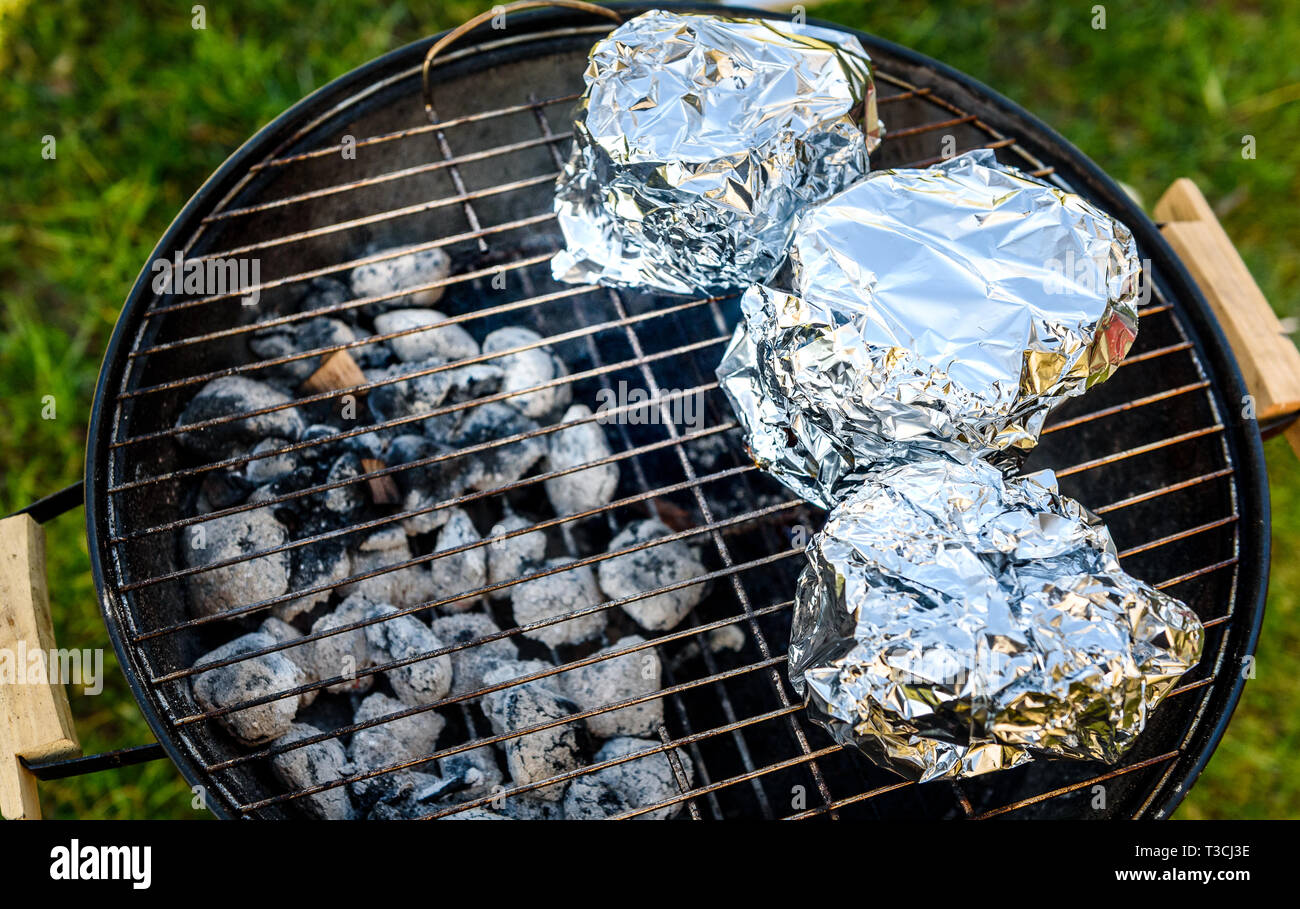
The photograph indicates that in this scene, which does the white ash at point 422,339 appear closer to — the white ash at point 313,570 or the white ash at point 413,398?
the white ash at point 413,398

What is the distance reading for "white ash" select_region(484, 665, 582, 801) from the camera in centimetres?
156

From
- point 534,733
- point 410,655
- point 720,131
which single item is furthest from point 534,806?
point 720,131

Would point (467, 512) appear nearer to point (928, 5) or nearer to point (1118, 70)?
point (928, 5)

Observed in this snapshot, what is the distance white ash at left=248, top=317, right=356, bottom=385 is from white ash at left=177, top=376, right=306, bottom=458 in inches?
3.7

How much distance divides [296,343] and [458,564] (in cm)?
62

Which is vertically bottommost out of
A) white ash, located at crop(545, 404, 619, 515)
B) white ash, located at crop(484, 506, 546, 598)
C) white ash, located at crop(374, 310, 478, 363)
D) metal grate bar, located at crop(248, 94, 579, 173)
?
white ash, located at crop(484, 506, 546, 598)

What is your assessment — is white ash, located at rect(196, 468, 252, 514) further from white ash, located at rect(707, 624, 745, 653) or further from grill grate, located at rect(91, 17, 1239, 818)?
white ash, located at rect(707, 624, 745, 653)

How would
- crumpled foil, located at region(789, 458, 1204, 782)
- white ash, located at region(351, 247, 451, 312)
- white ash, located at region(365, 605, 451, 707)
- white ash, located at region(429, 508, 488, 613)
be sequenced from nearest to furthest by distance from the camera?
crumpled foil, located at region(789, 458, 1204, 782) → white ash, located at region(365, 605, 451, 707) → white ash, located at region(429, 508, 488, 613) → white ash, located at region(351, 247, 451, 312)

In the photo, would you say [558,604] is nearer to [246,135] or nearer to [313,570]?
[313,570]

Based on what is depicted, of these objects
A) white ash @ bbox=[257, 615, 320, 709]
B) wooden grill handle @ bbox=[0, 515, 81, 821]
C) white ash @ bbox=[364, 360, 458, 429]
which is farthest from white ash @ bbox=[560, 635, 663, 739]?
wooden grill handle @ bbox=[0, 515, 81, 821]

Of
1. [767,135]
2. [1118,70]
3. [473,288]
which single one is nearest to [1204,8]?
[1118,70]

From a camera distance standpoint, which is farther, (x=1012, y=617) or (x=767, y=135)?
(x=767, y=135)

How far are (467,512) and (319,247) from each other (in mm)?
686

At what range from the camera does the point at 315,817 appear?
61.5 inches
